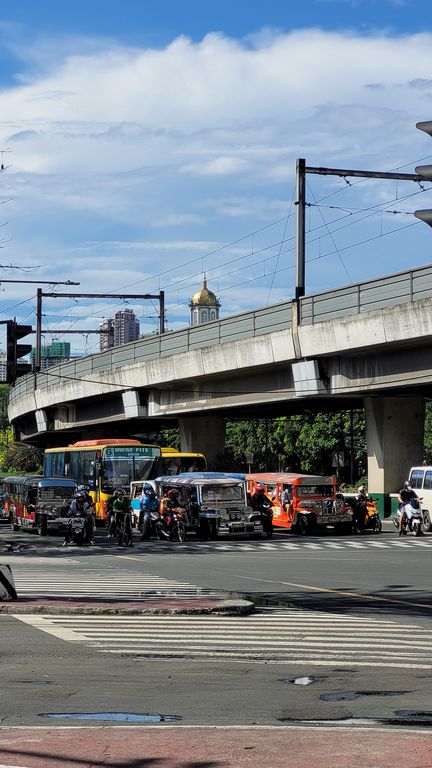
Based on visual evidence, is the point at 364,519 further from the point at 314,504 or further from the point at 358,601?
the point at 358,601

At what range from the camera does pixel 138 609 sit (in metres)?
16.6

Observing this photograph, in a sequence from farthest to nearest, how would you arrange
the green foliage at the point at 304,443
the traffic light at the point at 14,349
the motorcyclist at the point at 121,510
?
the green foliage at the point at 304,443 < the motorcyclist at the point at 121,510 < the traffic light at the point at 14,349

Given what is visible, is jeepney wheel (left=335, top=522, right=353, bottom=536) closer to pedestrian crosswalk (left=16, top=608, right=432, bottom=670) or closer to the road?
the road

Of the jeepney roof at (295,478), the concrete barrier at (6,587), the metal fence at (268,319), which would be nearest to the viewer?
the concrete barrier at (6,587)

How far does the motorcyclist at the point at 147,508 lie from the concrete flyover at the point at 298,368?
7567mm

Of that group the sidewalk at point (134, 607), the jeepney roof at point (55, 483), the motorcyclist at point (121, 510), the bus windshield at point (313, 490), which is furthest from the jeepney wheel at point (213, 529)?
the sidewalk at point (134, 607)

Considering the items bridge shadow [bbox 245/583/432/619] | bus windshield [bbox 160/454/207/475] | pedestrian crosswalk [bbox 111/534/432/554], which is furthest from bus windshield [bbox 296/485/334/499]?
bridge shadow [bbox 245/583/432/619]

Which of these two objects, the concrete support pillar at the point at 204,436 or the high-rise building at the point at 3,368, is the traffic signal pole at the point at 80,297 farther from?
the high-rise building at the point at 3,368

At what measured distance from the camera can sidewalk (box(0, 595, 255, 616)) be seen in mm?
16453

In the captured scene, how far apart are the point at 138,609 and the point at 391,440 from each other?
31906 mm

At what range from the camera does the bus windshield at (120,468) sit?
170 ft

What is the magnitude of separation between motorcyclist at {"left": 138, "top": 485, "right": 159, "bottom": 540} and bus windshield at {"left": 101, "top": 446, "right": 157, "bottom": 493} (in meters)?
8.24

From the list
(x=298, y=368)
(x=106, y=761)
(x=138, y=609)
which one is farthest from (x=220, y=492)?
(x=106, y=761)

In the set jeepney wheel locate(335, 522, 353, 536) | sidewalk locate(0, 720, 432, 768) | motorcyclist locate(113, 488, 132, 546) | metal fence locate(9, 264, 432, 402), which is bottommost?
sidewalk locate(0, 720, 432, 768)
